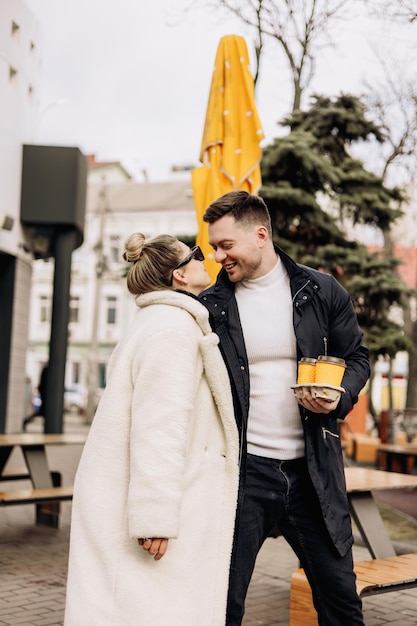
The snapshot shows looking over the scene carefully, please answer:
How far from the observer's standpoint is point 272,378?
348 cm

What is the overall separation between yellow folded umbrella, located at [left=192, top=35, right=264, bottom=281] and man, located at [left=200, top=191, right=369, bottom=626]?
352 centimetres

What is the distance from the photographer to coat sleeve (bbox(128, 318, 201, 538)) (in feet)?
9.47

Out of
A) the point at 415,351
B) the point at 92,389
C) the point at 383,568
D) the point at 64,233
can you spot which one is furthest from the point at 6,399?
the point at 92,389

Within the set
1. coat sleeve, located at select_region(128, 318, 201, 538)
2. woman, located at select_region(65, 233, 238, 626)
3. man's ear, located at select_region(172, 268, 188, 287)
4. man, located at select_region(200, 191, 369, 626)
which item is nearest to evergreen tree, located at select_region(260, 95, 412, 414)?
man, located at select_region(200, 191, 369, 626)

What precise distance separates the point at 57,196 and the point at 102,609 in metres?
12.6

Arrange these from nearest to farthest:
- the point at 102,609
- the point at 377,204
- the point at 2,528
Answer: the point at 102,609 → the point at 2,528 → the point at 377,204

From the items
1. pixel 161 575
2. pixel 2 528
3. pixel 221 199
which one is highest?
pixel 221 199

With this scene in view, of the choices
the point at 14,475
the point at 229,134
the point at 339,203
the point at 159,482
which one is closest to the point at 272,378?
the point at 159,482

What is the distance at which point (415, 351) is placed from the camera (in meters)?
14.8

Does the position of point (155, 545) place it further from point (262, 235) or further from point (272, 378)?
point (262, 235)

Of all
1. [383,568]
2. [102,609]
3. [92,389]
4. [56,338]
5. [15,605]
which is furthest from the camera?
[92,389]

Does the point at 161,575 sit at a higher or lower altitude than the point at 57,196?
lower

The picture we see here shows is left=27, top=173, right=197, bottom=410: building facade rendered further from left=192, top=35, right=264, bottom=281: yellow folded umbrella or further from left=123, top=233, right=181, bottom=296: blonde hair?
left=123, top=233, right=181, bottom=296: blonde hair

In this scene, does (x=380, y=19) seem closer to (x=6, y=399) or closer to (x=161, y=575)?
(x=161, y=575)
